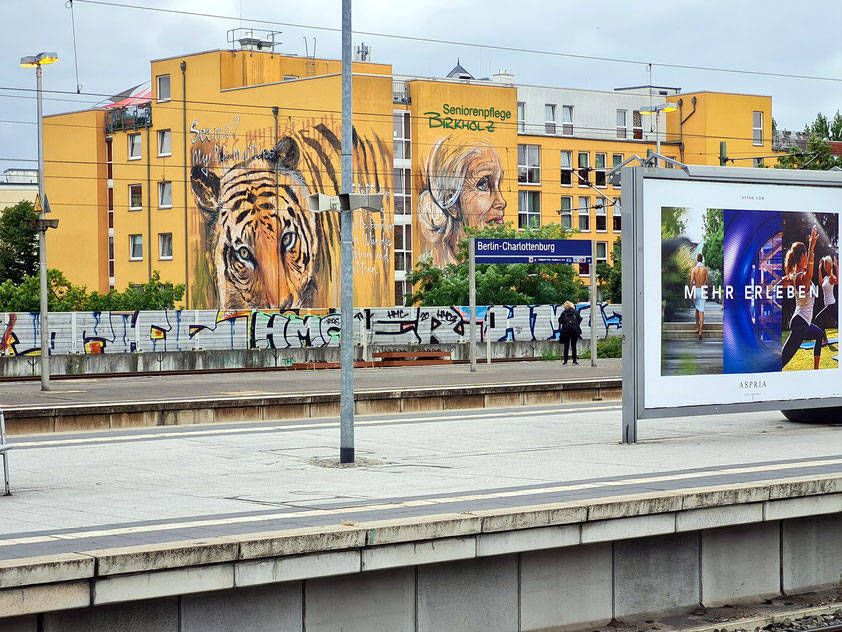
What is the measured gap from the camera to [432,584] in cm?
870

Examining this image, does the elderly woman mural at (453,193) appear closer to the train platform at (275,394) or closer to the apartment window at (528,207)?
the apartment window at (528,207)

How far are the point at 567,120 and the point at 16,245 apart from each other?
36.9 m

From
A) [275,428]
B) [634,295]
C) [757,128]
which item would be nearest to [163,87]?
[757,128]

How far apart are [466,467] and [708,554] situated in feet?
9.57

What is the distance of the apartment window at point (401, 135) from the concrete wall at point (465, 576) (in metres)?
59.4

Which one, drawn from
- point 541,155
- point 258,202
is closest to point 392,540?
point 258,202

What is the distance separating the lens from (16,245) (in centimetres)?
7375

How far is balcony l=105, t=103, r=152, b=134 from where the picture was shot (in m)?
71.6

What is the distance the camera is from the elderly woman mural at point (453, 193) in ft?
227

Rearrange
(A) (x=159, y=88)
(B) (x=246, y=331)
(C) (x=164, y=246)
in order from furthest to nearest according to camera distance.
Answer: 1. (A) (x=159, y=88)
2. (C) (x=164, y=246)
3. (B) (x=246, y=331)

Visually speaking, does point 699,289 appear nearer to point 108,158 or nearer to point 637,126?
point 108,158

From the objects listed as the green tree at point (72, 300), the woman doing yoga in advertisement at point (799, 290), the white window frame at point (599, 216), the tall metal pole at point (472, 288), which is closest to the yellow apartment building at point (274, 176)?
the white window frame at point (599, 216)

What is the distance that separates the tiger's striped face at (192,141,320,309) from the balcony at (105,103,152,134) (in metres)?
7.53

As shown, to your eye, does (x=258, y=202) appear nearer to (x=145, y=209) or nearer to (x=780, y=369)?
(x=145, y=209)
